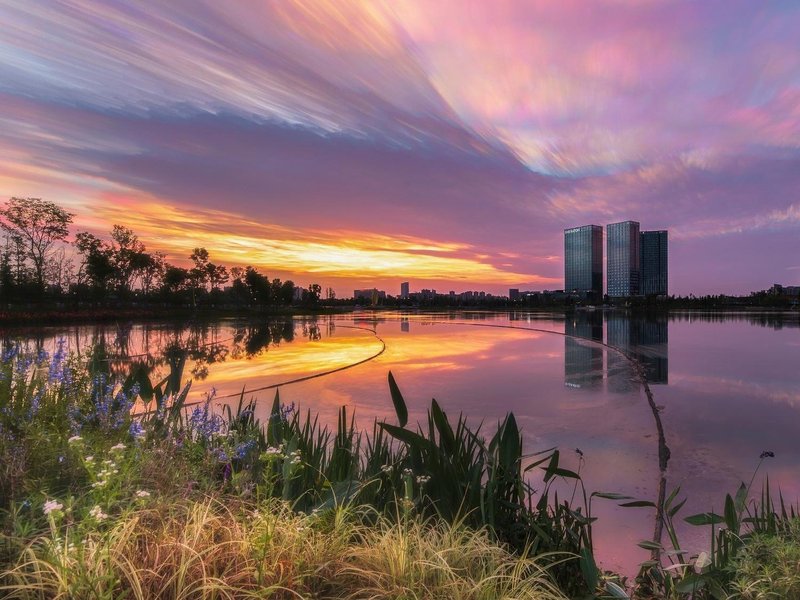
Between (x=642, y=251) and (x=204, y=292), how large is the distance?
15004 cm

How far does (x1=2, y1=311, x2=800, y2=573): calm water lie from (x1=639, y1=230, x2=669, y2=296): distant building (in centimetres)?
15712

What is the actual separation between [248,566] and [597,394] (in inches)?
346

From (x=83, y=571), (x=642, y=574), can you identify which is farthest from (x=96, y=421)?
(x=642, y=574)

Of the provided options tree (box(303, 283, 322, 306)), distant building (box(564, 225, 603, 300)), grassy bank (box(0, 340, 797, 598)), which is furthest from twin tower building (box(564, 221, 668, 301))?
grassy bank (box(0, 340, 797, 598))

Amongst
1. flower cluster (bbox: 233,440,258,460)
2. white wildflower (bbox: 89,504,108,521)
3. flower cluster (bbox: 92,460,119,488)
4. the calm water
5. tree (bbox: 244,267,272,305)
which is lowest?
the calm water

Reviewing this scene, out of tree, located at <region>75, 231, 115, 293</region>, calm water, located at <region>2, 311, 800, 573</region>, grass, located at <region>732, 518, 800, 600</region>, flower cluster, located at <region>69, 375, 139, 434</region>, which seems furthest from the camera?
tree, located at <region>75, 231, 115, 293</region>

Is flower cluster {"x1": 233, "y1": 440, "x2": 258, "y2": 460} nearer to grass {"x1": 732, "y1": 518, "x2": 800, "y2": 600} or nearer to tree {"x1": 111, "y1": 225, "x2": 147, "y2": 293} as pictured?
grass {"x1": 732, "y1": 518, "x2": 800, "y2": 600}

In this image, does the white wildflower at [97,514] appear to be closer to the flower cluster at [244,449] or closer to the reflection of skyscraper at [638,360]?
the flower cluster at [244,449]

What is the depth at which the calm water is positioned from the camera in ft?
16.4

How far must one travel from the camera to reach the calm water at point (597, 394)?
5.00 m

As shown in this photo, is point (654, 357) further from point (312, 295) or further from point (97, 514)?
point (312, 295)

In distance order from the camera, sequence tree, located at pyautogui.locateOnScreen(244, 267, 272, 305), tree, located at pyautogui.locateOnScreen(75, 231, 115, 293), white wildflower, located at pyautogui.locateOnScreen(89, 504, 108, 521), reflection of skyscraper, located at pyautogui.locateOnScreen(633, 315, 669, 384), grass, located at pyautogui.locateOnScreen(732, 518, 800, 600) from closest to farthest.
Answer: white wildflower, located at pyautogui.locateOnScreen(89, 504, 108, 521) → grass, located at pyautogui.locateOnScreen(732, 518, 800, 600) → reflection of skyscraper, located at pyautogui.locateOnScreen(633, 315, 669, 384) → tree, located at pyautogui.locateOnScreen(75, 231, 115, 293) → tree, located at pyautogui.locateOnScreen(244, 267, 272, 305)

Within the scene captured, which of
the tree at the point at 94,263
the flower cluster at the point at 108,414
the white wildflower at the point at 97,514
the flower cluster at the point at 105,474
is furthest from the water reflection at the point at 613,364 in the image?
the tree at the point at 94,263

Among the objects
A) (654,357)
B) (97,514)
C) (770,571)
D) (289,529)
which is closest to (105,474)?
(97,514)
